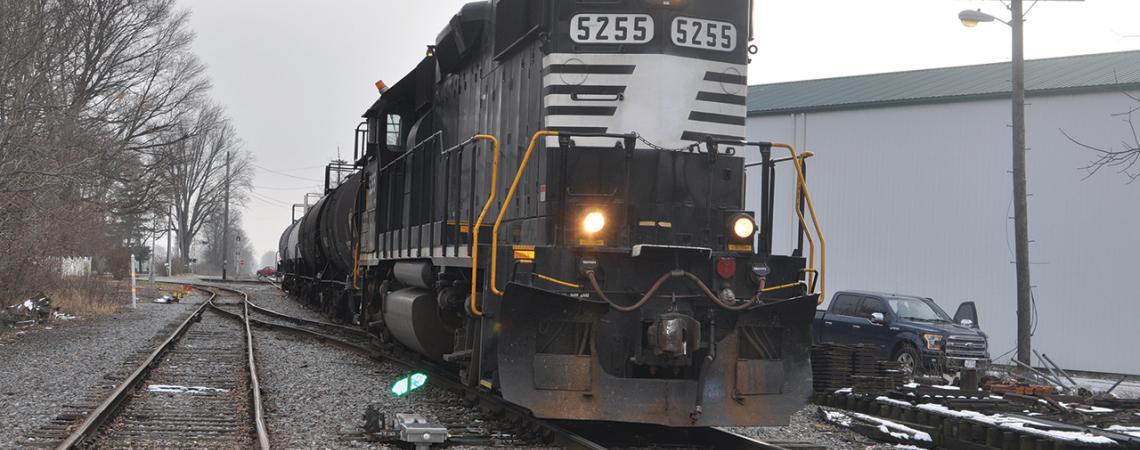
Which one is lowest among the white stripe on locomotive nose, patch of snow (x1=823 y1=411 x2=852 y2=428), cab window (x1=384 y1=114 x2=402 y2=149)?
patch of snow (x1=823 y1=411 x2=852 y2=428)

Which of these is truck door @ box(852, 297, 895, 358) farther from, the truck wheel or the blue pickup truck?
the truck wheel

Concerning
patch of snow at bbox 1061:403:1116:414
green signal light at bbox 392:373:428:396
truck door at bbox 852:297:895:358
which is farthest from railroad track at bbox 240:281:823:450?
truck door at bbox 852:297:895:358

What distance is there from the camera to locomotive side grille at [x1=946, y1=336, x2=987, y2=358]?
1450 centimetres

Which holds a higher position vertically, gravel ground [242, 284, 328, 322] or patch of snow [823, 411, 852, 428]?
gravel ground [242, 284, 328, 322]

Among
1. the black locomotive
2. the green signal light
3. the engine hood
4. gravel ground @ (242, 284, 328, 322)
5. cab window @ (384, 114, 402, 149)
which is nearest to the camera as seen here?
the black locomotive

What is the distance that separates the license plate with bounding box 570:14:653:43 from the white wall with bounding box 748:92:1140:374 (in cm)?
1539

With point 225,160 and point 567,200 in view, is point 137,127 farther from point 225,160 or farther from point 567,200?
point 225,160

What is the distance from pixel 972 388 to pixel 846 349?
1369mm

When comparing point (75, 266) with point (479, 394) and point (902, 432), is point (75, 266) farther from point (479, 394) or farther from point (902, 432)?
point (902, 432)

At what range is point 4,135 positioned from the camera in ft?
45.6

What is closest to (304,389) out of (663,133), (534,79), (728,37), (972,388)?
(534,79)

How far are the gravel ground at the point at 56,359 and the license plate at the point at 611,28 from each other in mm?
4890

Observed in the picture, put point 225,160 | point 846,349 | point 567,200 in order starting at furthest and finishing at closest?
point 225,160, point 846,349, point 567,200

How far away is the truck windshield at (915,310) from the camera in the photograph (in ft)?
50.0
